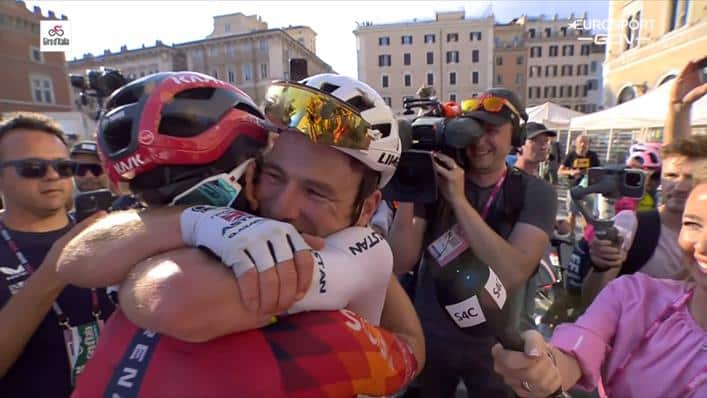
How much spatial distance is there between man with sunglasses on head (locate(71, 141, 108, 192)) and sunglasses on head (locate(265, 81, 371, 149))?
105 inches

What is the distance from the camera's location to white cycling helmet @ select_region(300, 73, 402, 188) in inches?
51.2

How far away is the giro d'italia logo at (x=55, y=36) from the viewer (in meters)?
9.42

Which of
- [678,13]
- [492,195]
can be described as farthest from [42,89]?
[678,13]

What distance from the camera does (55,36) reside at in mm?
9922

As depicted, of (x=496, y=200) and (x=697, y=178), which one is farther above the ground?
(x=697, y=178)

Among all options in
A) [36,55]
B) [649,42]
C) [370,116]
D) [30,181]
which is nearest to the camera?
[370,116]

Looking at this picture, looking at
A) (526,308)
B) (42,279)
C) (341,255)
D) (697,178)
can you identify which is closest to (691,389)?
(697,178)

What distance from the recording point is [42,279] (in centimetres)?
141

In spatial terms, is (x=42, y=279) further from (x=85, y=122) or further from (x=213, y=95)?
(x=85, y=122)

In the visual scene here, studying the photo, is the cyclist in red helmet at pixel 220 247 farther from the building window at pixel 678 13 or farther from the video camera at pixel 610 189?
the building window at pixel 678 13

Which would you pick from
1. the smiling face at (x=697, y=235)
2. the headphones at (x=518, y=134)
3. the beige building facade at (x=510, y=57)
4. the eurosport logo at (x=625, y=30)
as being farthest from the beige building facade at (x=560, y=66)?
the smiling face at (x=697, y=235)

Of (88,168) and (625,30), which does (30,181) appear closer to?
(88,168)

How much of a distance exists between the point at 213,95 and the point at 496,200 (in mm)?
1724

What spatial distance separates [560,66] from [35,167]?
75.6 meters
